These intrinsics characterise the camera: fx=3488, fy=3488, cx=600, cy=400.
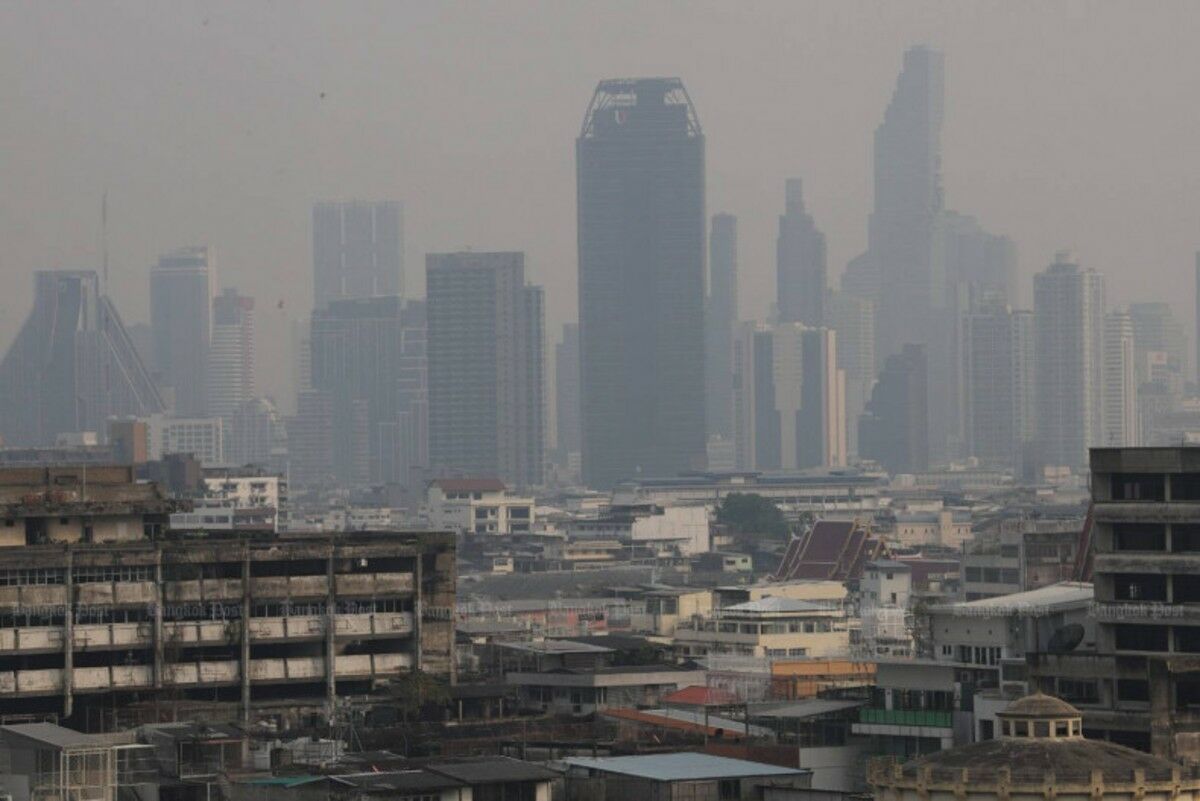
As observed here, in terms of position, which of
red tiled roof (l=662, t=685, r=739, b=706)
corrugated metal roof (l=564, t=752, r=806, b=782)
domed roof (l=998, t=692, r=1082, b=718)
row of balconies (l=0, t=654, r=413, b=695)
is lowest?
corrugated metal roof (l=564, t=752, r=806, b=782)

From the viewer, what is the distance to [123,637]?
253 ft

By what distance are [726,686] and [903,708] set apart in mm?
20277

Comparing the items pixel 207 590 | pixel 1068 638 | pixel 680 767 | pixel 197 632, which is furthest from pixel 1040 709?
pixel 207 590

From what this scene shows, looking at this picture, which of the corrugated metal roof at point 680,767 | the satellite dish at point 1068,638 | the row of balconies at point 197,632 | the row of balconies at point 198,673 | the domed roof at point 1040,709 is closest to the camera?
the domed roof at point 1040,709

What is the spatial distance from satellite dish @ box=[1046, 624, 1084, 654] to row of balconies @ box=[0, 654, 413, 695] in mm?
23682

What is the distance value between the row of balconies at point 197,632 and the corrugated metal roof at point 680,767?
66.0 ft

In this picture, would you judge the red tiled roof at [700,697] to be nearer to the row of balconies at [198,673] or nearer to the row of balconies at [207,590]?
the row of balconies at [198,673]

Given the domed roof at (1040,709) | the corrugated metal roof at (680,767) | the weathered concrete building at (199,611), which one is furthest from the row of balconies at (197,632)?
the domed roof at (1040,709)

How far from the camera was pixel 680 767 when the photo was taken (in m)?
57.0

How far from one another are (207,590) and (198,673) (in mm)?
1927

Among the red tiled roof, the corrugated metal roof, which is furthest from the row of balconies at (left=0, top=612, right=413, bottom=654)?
the corrugated metal roof

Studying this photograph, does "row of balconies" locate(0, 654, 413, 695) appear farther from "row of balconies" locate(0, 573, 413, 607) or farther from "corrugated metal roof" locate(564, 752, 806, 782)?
"corrugated metal roof" locate(564, 752, 806, 782)

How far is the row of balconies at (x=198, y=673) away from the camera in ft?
248

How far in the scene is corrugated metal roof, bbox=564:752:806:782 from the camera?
55688 mm
